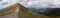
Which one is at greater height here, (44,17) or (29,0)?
(29,0)

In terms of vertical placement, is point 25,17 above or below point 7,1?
below

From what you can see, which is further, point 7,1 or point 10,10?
point 7,1

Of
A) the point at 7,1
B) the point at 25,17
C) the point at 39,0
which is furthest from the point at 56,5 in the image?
the point at 7,1

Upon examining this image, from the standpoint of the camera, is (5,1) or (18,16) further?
(5,1)

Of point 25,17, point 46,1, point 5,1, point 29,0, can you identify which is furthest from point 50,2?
point 5,1

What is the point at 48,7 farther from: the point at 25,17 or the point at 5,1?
the point at 5,1

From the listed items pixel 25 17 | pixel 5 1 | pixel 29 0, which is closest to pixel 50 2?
pixel 29 0

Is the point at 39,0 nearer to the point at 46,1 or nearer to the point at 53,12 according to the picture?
the point at 46,1
